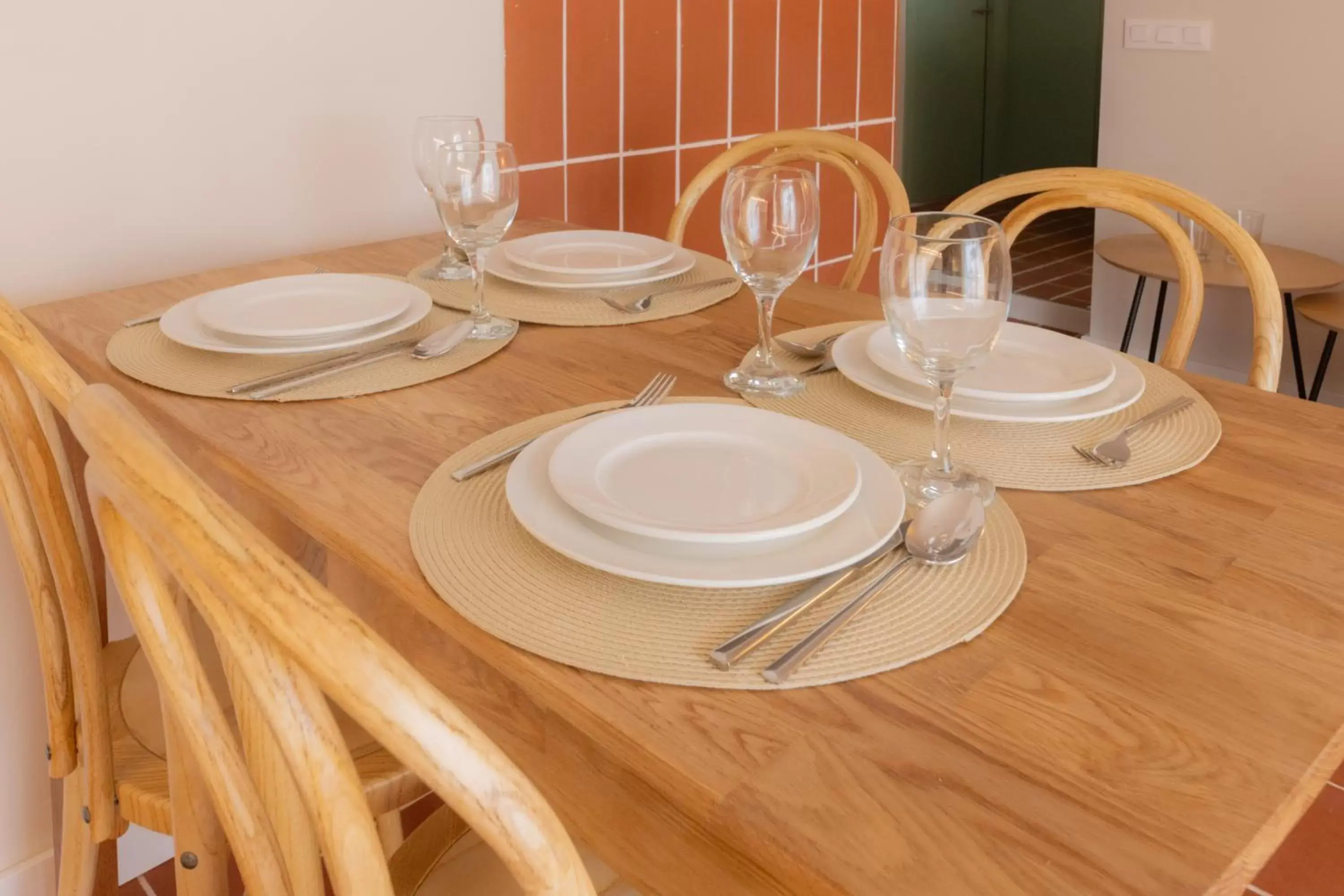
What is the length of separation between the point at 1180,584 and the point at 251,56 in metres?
1.36

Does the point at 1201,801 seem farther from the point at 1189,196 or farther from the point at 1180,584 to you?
the point at 1189,196

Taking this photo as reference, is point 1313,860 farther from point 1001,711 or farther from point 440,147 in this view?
point 440,147

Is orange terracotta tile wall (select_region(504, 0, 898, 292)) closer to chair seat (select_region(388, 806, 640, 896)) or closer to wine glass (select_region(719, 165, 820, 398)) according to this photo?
wine glass (select_region(719, 165, 820, 398))

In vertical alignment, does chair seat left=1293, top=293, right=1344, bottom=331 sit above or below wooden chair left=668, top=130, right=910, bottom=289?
below

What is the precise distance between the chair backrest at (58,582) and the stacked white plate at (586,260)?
53 cm

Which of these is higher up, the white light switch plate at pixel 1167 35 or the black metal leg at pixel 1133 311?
the white light switch plate at pixel 1167 35

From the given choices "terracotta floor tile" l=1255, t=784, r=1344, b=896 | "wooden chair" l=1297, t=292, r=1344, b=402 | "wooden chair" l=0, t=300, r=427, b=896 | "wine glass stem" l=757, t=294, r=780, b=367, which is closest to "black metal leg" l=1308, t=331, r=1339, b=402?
"wooden chair" l=1297, t=292, r=1344, b=402

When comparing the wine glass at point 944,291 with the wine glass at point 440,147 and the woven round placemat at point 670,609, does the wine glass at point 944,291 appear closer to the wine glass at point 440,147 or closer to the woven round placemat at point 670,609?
the woven round placemat at point 670,609

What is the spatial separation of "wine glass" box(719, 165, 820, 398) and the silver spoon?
0.96ft

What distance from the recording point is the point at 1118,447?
0.89 m

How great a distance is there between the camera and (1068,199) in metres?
1.41

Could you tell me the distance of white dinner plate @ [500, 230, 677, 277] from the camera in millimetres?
1348

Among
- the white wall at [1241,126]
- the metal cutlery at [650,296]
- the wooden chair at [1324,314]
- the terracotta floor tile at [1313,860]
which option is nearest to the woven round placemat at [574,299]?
the metal cutlery at [650,296]

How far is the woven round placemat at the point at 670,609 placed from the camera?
2.02 feet
